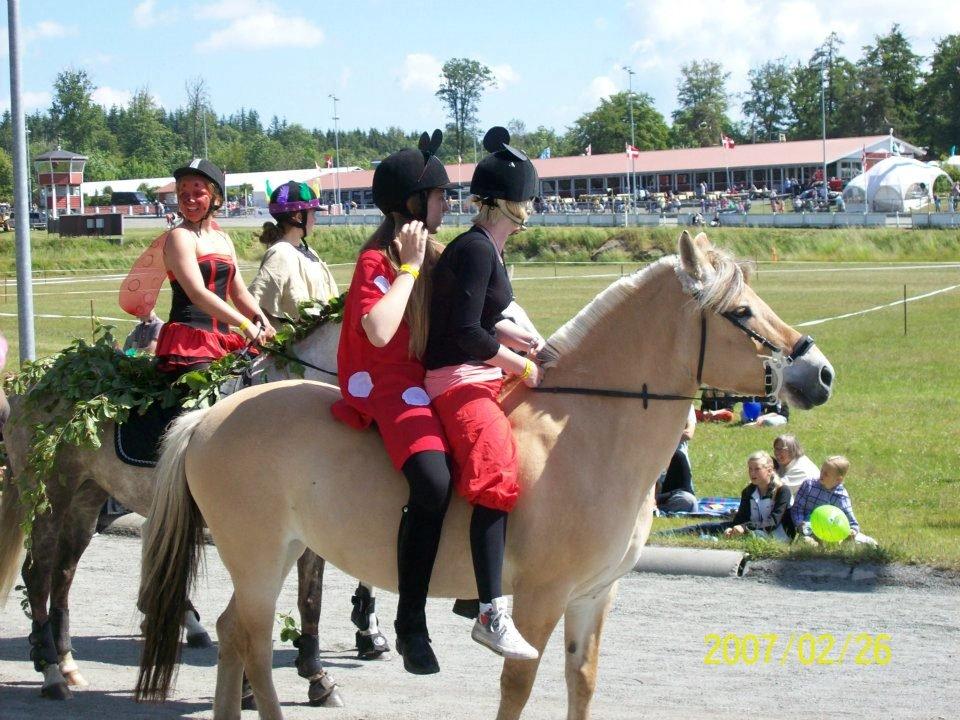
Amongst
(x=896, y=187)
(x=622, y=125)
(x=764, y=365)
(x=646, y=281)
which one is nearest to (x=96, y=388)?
(x=646, y=281)

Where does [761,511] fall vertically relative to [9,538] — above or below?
below

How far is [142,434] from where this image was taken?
230 inches

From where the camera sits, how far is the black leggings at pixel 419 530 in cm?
433

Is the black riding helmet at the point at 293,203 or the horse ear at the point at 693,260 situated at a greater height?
the black riding helmet at the point at 293,203

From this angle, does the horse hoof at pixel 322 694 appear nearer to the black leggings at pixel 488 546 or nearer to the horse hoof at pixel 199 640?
the horse hoof at pixel 199 640

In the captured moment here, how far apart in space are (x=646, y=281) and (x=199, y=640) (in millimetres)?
4015

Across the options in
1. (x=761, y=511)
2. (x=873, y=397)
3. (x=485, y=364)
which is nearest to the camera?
(x=485, y=364)

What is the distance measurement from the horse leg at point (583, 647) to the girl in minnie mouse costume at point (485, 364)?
0.57 meters

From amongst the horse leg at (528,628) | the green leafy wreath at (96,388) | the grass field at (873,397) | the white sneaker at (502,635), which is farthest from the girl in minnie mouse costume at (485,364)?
the grass field at (873,397)

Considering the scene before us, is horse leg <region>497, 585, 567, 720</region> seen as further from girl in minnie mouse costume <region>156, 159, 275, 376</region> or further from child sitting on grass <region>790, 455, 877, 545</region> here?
child sitting on grass <region>790, 455, 877, 545</region>

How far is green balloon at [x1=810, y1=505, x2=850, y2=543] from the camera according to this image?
8.26 meters

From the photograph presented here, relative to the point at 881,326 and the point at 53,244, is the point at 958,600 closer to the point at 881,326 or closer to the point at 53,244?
the point at 881,326

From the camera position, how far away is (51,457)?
5770 mm

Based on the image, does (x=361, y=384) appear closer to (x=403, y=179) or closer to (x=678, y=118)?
(x=403, y=179)
